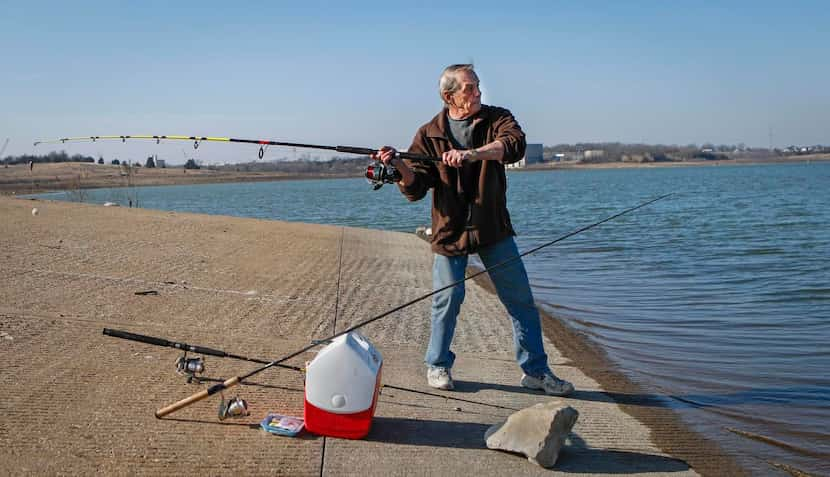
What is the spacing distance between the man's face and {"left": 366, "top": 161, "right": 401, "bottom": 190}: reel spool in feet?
1.72

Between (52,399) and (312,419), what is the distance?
4.44 feet

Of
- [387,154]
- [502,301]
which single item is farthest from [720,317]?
[387,154]

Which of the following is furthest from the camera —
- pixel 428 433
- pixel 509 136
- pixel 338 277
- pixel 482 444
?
pixel 338 277

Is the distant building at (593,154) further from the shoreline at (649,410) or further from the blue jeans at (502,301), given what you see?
the blue jeans at (502,301)

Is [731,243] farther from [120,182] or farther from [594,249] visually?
[120,182]

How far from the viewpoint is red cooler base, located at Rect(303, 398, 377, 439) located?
3990 mm

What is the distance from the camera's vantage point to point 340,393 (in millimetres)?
3963

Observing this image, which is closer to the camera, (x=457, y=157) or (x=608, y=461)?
(x=608, y=461)

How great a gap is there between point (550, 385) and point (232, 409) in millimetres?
1948

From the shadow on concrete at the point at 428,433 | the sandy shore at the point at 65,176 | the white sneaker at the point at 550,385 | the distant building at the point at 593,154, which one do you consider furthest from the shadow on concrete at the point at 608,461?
the distant building at the point at 593,154

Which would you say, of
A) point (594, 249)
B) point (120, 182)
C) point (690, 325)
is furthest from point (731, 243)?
point (120, 182)

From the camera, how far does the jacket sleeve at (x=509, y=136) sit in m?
4.56

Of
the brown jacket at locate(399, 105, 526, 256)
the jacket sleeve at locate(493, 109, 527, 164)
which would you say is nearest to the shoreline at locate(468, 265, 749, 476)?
the brown jacket at locate(399, 105, 526, 256)

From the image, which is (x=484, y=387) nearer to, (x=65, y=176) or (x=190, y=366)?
(x=190, y=366)
